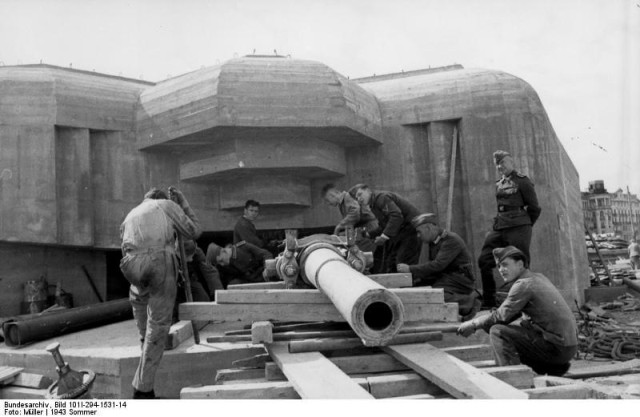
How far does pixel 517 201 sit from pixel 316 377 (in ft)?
14.1

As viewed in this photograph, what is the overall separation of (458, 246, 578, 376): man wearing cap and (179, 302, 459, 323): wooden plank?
32 cm

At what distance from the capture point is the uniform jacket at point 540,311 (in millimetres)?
3799

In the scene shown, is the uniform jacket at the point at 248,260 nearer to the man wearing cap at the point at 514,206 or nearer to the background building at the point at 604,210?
the man wearing cap at the point at 514,206

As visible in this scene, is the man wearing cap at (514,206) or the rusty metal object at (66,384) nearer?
the rusty metal object at (66,384)

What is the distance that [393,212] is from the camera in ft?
20.8

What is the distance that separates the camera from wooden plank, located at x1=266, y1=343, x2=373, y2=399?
2600mm

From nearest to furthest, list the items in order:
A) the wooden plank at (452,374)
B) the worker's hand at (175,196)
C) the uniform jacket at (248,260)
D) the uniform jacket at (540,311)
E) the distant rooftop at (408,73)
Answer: the wooden plank at (452,374) → the uniform jacket at (540,311) → the worker's hand at (175,196) → the uniform jacket at (248,260) → the distant rooftop at (408,73)

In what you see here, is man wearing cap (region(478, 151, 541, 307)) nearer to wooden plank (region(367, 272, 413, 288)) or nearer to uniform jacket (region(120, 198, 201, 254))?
wooden plank (region(367, 272, 413, 288))

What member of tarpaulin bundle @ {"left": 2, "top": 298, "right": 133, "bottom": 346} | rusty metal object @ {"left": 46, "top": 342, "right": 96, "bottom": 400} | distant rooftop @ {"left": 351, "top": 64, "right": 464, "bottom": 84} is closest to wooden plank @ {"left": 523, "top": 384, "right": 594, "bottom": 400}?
rusty metal object @ {"left": 46, "top": 342, "right": 96, "bottom": 400}

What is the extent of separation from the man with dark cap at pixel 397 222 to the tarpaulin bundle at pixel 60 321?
3.28 metres

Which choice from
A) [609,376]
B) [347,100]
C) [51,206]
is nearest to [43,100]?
[51,206]

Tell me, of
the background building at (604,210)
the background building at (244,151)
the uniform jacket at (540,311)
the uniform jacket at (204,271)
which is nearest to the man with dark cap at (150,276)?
the uniform jacket at (204,271)

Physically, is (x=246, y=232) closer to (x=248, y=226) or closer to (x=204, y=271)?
(x=248, y=226)

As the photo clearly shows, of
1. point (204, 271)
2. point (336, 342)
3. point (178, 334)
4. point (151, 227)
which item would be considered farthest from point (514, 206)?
point (151, 227)
